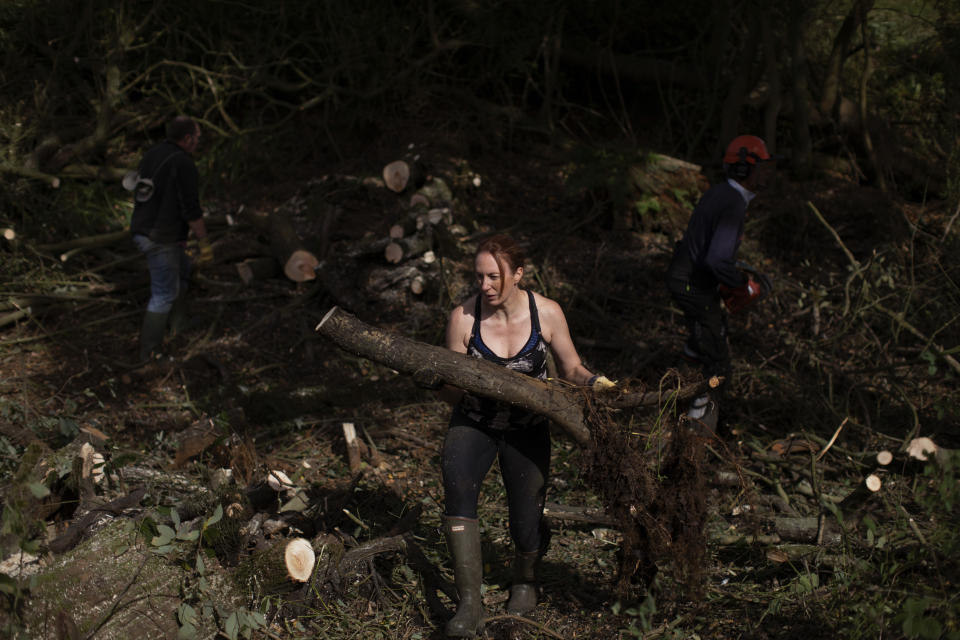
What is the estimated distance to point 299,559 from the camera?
351 cm

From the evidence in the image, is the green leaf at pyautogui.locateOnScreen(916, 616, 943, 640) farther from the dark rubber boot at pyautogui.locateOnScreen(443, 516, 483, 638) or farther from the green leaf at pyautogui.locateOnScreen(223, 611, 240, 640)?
the green leaf at pyautogui.locateOnScreen(223, 611, 240, 640)

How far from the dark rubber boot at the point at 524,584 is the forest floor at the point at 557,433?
A: 0.10 metres

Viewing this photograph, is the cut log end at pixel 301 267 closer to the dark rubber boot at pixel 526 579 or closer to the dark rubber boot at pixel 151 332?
the dark rubber boot at pixel 151 332

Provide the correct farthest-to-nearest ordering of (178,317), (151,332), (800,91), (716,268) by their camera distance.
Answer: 1. (800,91)
2. (178,317)
3. (151,332)
4. (716,268)

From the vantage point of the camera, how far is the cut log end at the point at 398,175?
Answer: 311 inches

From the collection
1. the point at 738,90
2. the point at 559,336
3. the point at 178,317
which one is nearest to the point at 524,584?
the point at 559,336

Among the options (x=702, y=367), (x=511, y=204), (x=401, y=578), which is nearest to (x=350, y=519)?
(x=401, y=578)

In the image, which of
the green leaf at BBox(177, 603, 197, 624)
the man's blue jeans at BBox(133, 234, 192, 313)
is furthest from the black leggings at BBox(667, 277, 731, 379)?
the man's blue jeans at BBox(133, 234, 192, 313)

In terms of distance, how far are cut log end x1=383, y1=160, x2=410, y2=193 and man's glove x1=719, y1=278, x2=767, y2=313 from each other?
4062mm

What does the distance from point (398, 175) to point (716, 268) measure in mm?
4217

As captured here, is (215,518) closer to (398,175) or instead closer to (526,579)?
(526,579)

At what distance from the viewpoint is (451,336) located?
3.33 m

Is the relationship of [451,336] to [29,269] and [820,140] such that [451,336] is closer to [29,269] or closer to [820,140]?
[29,269]

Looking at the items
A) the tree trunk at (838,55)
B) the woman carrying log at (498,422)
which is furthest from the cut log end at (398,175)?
the woman carrying log at (498,422)
